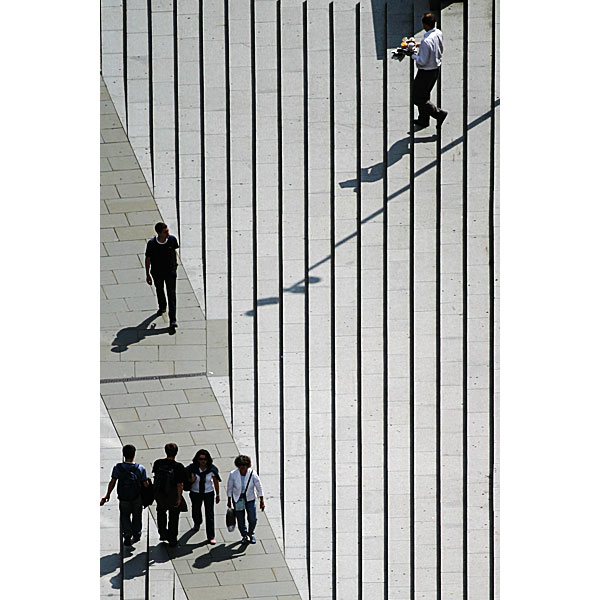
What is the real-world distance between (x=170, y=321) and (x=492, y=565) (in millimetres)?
4625

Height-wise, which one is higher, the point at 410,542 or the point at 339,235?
the point at 339,235

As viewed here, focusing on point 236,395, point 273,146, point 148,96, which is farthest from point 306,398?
point 148,96

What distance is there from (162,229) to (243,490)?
3.02 m

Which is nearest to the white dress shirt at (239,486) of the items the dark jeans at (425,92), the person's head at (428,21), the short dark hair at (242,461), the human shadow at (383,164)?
the short dark hair at (242,461)

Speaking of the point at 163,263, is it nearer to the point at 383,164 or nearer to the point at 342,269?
the point at 342,269

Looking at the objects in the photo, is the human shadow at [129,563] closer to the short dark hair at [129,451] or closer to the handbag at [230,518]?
the handbag at [230,518]

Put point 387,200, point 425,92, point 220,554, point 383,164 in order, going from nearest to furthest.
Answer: point 220,554, point 425,92, point 387,200, point 383,164

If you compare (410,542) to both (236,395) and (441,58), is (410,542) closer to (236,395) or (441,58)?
(236,395)

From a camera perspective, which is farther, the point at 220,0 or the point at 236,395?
the point at 220,0

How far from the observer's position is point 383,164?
17.0m

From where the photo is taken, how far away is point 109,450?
16078 millimetres

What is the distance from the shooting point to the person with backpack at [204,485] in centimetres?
1550

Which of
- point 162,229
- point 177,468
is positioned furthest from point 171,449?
point 162,229

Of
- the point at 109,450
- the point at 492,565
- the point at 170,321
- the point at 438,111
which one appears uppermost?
the point at 438,111
